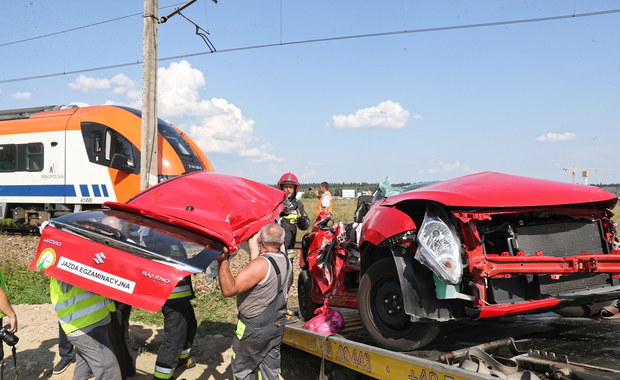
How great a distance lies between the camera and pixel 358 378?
4.46 metres

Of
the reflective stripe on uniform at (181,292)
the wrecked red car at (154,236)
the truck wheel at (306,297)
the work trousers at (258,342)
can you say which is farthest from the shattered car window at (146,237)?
the truck wheel at (306,297)

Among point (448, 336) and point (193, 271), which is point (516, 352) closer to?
point (448, 336)

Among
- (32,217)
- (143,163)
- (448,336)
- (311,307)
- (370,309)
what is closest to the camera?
(370,309)

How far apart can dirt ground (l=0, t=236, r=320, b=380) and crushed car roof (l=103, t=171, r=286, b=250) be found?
2220mm

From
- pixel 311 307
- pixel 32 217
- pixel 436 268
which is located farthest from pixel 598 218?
pixel 32 217

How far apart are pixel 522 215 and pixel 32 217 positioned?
562 inches

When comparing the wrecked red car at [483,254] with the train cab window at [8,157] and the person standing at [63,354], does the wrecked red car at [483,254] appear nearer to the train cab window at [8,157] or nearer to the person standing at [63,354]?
the person standing at [63,354]

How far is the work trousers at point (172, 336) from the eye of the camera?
452 centimetres

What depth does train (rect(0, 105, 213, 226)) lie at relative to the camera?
12305 mm

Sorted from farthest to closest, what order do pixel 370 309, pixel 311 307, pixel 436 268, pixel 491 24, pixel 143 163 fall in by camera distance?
pixel 491 24, pixel 143 163, pixel 311 307, pixel 370 309, pixel 436 268

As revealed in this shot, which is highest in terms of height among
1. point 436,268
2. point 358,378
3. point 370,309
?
point 436,268

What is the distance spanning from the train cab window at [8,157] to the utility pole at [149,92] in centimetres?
711

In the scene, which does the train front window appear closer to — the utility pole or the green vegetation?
the utility pole

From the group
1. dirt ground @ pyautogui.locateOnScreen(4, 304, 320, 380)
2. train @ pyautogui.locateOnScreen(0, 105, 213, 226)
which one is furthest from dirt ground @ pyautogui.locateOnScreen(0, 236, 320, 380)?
→ train @ pyautogui.locateOnScreen(0, 105, 213, 226)
